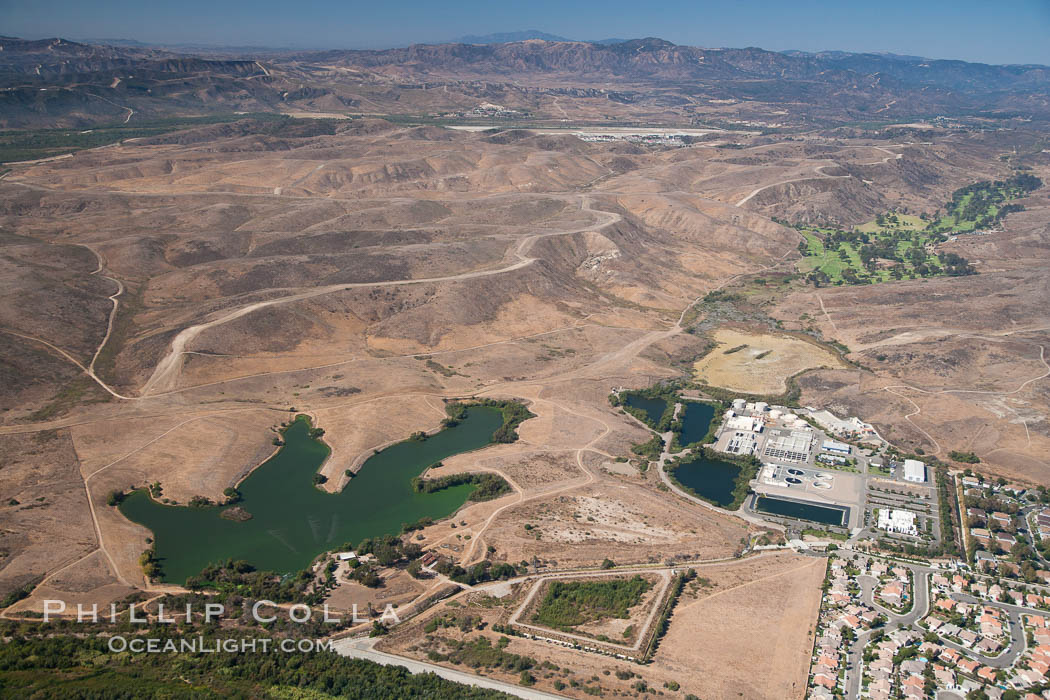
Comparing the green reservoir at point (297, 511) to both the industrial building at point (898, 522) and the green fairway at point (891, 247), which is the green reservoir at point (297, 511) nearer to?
the industrial building at point (898, 522)

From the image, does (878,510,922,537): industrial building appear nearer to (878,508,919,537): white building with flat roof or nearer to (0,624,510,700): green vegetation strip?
(878,508,919,537): white building with flat roof

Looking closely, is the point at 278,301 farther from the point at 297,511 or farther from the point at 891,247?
the point at 891,247

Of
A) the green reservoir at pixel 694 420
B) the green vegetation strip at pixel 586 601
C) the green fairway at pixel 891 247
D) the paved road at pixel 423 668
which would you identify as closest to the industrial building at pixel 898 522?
the green reservoir at pixel 694 420

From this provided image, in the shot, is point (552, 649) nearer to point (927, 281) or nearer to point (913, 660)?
point (913, 660)

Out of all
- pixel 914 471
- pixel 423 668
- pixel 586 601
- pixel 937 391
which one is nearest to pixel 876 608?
pixel 586 601

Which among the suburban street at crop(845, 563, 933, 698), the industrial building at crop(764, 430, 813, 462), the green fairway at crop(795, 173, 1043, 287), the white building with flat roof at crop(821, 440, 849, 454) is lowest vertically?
the suburban street at crop(845, 563, 933, 698)

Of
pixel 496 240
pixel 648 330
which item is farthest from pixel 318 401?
pixel 496 240

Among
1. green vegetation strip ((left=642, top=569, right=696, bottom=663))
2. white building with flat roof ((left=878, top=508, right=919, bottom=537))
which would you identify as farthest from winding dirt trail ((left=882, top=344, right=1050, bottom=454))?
green vegetation strip ((left=642, top=569, right=696, bottom=663))
